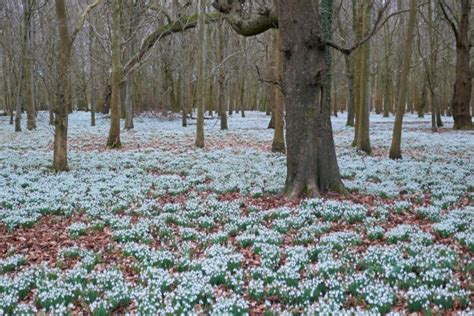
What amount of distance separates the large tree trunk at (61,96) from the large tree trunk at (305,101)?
7.47m

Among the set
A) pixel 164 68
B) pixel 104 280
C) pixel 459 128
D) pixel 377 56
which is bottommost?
pixel 104 280

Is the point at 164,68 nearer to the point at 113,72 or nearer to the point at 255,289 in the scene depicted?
the point at 113,72

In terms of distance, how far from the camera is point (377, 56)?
5362 cm

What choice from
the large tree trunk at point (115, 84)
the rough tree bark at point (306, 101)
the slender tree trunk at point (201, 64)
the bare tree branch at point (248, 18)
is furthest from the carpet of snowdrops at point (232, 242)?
the slender tree trunk at point (201, 64)

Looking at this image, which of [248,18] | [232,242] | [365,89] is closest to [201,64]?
[365,89]

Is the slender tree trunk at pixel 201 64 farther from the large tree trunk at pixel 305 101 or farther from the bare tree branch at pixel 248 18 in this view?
the large tree trunk at pixel 305 101

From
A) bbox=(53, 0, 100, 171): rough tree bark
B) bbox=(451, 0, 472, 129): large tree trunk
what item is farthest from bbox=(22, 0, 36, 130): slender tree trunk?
bbox=(451, 0, 472, 129): large tree trunk

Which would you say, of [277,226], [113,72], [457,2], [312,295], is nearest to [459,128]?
[457,2]

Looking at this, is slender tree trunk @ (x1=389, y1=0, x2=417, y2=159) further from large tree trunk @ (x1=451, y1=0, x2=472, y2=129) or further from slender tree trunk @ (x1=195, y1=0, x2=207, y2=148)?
large tree trunk @ (x1=451, y1=0, x2=472, y2=129)

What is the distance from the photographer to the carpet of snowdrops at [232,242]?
4.77 meters

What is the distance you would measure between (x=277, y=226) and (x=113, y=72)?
15.2 metres

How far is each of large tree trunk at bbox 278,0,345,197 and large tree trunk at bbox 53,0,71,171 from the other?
24.5 ft

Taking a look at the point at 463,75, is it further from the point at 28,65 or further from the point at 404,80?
the point at 28,65

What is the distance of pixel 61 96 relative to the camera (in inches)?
522
